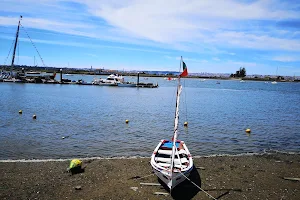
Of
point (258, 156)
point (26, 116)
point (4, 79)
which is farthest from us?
point (4, 79)

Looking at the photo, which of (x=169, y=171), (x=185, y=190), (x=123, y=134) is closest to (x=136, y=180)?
(x=185, y=190)

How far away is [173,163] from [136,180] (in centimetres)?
312

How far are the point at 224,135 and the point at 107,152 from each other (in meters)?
13.2

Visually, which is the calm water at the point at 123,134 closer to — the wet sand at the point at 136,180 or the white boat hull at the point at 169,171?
the wet sand at the point at 136,180

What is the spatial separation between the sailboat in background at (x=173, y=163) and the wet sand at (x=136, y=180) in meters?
0.96

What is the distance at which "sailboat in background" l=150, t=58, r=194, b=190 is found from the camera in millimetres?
12094

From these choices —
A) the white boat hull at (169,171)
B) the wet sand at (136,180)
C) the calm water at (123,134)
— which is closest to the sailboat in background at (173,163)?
the white boat hull at (169,171)

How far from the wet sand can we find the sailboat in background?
3.15ft

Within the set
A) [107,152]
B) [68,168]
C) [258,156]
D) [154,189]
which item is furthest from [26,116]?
[258,156]

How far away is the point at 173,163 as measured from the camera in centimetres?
1241

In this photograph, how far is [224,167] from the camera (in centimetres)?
1670

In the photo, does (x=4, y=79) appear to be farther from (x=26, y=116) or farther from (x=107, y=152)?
(x=107, y=152)

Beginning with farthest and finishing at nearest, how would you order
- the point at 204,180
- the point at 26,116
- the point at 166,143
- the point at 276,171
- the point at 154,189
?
the point at 26,116
the point at 166,143
the point at 276,171
the point at 204,180
the point at 154,189

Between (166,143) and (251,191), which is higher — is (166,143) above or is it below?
above
